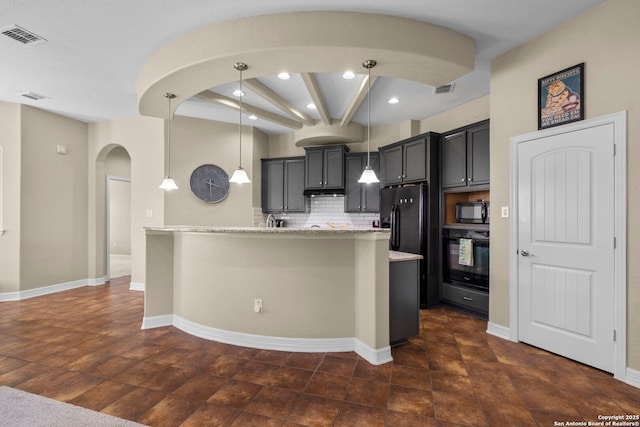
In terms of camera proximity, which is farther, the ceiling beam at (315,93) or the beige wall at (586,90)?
the ceiling beam at (315,93)

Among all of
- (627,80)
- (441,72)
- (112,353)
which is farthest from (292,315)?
(627,80)

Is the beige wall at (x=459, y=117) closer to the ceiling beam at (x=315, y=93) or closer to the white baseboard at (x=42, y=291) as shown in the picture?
the ceiling beam at (x=315, y=93)

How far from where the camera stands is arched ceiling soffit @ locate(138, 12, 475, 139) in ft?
8.13

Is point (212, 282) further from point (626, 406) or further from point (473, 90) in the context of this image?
point (473, 90)

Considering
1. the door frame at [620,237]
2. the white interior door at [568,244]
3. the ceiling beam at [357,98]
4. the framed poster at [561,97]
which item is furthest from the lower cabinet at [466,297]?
the ceiling beam at [357,98]

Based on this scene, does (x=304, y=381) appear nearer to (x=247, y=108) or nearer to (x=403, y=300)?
(x=403, y=300)

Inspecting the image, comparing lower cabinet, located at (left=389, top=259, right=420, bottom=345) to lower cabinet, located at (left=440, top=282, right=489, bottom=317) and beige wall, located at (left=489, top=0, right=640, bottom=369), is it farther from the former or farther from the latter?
lower cabinet, located at (left=440, top=282, right=489, bottom=317)

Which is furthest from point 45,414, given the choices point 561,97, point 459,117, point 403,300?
point 459,117

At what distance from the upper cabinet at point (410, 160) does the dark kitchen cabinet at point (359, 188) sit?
13.3 inches

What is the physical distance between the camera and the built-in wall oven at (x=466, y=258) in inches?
143

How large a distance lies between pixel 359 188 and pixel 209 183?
8.43ft

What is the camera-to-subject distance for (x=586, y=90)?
8.23 ft

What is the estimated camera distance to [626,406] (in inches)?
77.1

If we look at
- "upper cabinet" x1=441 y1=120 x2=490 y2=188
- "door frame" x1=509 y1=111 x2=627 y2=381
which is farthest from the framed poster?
"upper cabinet" x1=441 y1=120 x2=490 y2=188
